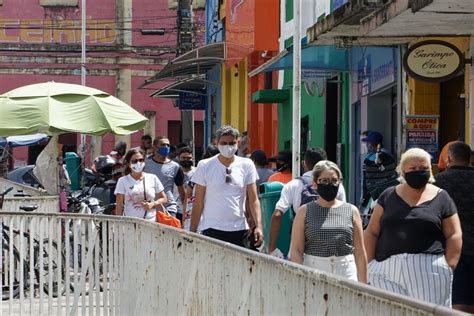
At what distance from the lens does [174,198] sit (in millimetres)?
15750

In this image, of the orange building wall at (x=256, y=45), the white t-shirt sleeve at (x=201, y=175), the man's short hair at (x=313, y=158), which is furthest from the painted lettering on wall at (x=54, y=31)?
the man's short hair at (x=313, y=158)

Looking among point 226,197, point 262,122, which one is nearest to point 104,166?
point 262,122

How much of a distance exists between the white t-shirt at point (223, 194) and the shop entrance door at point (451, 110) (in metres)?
5.26

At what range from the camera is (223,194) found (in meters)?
11.6

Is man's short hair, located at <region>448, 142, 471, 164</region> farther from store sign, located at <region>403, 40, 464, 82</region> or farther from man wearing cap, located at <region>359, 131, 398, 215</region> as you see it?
store sign, located at <region>403, 40, 464, 82</region>

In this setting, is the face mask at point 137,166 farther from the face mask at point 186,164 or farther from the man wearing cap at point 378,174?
the face mask at point 186,164

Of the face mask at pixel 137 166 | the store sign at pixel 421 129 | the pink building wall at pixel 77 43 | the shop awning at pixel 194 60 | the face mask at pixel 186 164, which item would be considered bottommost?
the face mask at pixel 186 164

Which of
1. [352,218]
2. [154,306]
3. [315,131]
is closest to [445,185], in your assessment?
[352,218]

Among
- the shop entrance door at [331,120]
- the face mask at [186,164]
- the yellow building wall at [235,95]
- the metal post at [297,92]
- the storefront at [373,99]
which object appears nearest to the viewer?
the metal post at [297,92]

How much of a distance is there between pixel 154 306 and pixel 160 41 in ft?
136

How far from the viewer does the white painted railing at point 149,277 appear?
568 centimetres

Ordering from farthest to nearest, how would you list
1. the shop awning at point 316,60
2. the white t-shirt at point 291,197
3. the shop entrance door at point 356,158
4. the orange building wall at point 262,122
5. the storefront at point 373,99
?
the orange building wall at point 262,122 < the shop entrance door at point 356,158 < the shop awning at point 316,60 < the storefront at point 373,99 < the white t-shirt at point 291,197

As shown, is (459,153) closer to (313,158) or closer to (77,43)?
(313,158)

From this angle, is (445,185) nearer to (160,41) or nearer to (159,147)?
(159,147)
